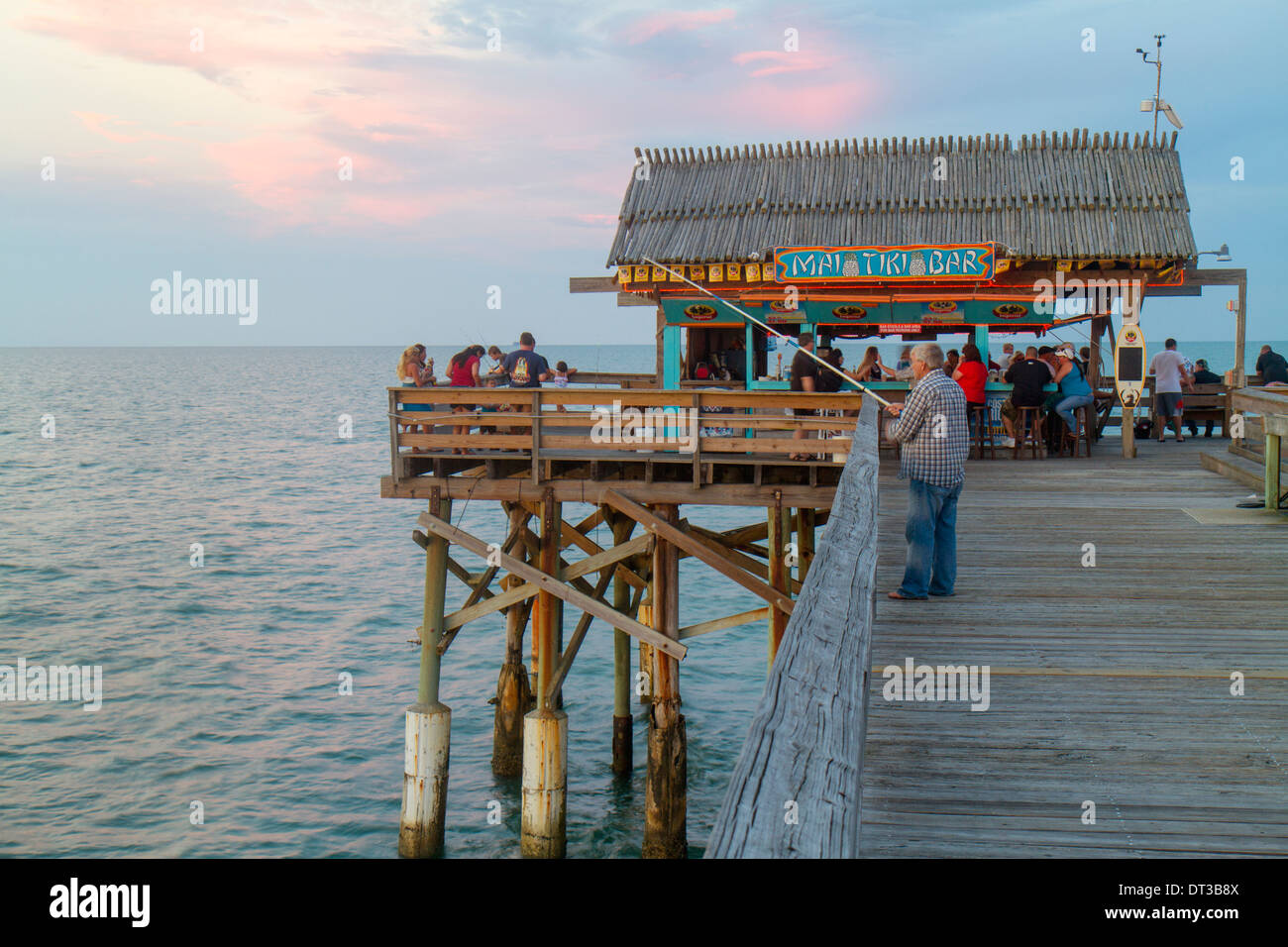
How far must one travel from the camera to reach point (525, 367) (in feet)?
47.1

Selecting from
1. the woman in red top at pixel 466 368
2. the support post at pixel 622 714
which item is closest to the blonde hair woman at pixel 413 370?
the woman in red top at pixel 466 368

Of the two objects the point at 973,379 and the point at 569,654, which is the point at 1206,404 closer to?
the point at 973,379

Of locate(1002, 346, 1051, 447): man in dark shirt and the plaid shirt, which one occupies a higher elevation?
locate(1002, 346, 1051, 447): man in dark shirt

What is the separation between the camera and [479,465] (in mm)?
13047

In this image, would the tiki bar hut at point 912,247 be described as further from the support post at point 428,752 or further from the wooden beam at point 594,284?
the support post at point 428,752

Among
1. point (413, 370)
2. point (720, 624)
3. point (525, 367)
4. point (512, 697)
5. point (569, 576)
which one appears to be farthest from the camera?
point (512, 697)

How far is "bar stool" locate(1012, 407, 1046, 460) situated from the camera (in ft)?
51.0

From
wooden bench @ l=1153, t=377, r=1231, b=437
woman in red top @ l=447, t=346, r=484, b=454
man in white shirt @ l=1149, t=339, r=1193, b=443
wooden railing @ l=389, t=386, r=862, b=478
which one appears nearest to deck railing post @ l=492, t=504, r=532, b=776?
woman in red top @ l=447, t=346, r=484, b=454

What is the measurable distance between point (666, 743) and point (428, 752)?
2.56 metres

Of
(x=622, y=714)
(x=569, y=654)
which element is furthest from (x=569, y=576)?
(x=622, y=714)

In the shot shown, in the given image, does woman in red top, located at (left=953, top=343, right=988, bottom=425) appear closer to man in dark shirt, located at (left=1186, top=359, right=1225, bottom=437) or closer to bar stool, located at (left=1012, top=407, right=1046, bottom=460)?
bar stool, located at (left=1012, top=407, right=1046, bottom=460)

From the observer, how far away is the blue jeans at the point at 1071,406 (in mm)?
15695

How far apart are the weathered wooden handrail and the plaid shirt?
9.73ft
